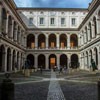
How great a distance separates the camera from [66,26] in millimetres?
47156

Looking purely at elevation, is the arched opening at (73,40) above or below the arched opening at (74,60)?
above

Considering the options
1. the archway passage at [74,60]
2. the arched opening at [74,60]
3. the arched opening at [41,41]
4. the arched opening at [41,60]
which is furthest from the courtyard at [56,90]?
the arched opening at [41,41]

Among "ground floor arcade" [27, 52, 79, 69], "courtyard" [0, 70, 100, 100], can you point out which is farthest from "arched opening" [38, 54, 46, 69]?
"courtyard" [0, 70, 100, 100]

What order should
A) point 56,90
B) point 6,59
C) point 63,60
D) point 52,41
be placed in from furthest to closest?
point 52,41 → point 63,60 → point 6,59 → point 56,90

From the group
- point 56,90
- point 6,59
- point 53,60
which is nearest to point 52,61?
point 53,60

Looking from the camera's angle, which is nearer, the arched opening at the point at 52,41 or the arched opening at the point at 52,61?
the arched opening at the point at 52,41

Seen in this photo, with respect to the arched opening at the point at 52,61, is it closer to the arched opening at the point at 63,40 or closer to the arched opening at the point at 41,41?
the arched opening at the point at 41,41

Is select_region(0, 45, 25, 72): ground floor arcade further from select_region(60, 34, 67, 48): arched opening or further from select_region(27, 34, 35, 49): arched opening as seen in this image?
select_region(60, 34, 67, 48): arched opening

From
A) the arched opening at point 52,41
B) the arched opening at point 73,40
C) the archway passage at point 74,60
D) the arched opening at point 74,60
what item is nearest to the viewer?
the archway passage at point 74,60

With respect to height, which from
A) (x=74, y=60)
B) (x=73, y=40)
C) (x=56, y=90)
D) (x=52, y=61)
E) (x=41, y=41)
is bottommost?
(x=56, y=90)

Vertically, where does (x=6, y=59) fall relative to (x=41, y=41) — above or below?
below

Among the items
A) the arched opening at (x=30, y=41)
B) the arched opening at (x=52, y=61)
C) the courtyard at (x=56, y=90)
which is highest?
the arched opening at (x=30, y=41)

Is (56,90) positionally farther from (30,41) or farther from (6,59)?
(30,41)

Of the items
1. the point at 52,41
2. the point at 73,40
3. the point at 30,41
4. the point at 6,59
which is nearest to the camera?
the point at 6,59
